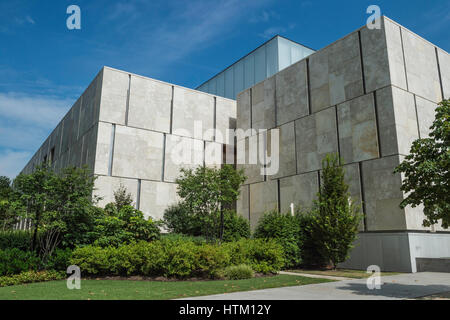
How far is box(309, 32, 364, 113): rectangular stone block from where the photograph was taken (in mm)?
19844

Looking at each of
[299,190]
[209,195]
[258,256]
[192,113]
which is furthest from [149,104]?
[258,256]

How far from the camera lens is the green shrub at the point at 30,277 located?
41.0 feet

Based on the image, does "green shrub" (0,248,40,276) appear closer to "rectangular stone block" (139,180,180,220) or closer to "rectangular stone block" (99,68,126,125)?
"rectangular stone block" (139,180,180,220)

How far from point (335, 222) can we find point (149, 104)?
52.4ft

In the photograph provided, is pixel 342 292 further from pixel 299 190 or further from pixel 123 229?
pixel 299 190

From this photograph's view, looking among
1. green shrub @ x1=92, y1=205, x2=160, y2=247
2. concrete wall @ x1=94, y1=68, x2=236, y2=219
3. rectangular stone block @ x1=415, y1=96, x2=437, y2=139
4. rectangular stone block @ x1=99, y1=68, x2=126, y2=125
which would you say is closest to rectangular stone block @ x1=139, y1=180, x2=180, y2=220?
concrete wall @ x1=94, y1=68, x2=236, y2=219

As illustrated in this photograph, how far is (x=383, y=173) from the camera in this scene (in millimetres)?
17391

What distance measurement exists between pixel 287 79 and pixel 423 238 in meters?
13.2

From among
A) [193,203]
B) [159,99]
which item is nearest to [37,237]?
[193,203]

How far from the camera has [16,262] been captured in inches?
523

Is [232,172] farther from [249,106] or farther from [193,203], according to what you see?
[249,106]

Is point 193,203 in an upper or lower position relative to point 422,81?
lower

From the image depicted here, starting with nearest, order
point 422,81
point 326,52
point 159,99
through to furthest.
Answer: point 422,81 < point 326,52 < point 159,99

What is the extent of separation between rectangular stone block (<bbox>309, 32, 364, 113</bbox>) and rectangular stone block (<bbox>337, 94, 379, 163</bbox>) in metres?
0.63
